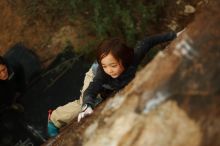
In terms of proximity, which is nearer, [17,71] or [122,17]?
[17,71]

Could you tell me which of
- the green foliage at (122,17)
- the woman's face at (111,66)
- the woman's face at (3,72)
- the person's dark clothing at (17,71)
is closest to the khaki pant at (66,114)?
the woman's face at (111,66)

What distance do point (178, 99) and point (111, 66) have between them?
103cm

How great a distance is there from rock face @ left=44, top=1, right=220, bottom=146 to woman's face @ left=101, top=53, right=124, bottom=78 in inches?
25.3

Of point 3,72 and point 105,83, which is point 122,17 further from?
point 105,83

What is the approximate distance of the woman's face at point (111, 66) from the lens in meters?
2.65

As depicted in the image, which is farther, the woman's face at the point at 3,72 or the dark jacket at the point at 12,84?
the dark jacket at the point at 12,84

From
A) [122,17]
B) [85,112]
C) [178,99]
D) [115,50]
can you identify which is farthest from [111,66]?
[122,17]

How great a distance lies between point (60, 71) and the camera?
5.02 meters

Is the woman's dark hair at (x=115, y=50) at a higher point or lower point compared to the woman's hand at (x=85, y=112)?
higher

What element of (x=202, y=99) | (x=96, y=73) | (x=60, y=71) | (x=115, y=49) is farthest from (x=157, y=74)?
(x=60, y=71)

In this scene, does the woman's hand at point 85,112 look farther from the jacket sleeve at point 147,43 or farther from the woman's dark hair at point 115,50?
the jacket sleeve at point 147,43

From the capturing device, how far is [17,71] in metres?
4.29

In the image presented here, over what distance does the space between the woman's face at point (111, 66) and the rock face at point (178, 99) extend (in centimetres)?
64

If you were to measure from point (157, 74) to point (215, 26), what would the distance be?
0.31m
